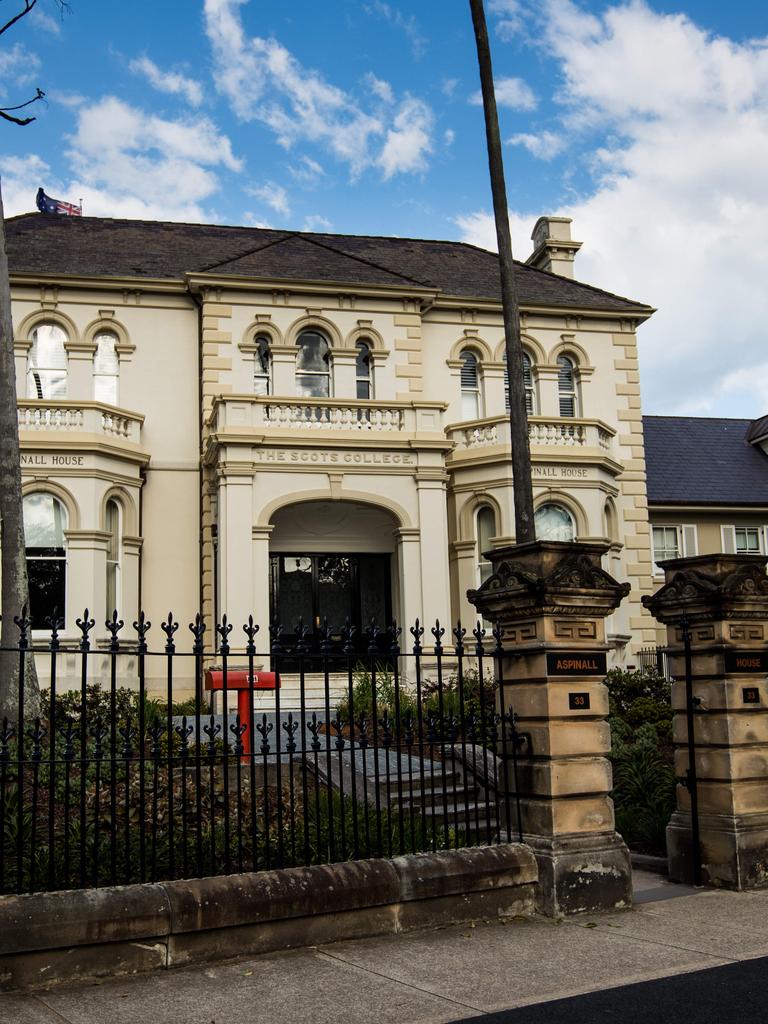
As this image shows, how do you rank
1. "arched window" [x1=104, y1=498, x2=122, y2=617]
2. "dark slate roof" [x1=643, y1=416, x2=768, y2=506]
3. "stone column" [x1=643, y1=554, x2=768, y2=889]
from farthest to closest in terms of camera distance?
"dark slate roof" [x1=643, y1=416, x2=768, y2=506] → "arched window" [x1=104, y1=498, x2=122, y2=617] → "stone column" [x1=643, y1=554, x2=768, y2=889]

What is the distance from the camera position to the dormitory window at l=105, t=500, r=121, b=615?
68.0 ft

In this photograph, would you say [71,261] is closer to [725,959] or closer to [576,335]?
[576,335]

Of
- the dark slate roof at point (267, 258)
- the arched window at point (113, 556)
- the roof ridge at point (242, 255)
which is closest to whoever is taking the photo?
the arched window at point (113, 556)

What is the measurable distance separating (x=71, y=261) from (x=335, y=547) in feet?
27.3

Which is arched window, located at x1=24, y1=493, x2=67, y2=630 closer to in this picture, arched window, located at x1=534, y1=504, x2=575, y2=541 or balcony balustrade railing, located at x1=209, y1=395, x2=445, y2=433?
balcony balustrade railing, located at x1=209, y1=395, x2=445, y2=433

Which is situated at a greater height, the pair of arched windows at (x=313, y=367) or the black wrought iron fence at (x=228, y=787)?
the pair of arched windows at (x=313, y=367)

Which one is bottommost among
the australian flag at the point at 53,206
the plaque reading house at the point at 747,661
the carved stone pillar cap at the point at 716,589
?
the plaque reading house at the point at 747,661

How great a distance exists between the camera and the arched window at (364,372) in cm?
2303

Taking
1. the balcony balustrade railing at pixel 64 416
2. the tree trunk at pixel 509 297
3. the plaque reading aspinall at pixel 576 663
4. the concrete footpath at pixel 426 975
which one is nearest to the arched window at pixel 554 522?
the tree trunk at pixel 509 297

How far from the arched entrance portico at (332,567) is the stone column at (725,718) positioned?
13086mm

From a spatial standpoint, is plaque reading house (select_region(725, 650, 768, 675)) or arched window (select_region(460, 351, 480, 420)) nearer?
plaque reading house (select_region(725, 650, 768, 675))

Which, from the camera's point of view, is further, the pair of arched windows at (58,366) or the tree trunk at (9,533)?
the pair of arched windows at (58,366)

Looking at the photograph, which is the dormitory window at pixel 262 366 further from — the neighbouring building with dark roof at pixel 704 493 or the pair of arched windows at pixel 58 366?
the neighbouring building with dark roof at pixel 704 493

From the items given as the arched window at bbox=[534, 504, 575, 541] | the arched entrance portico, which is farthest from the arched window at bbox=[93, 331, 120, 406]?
the arched window at bbox=[534, 504, 575, 541]
